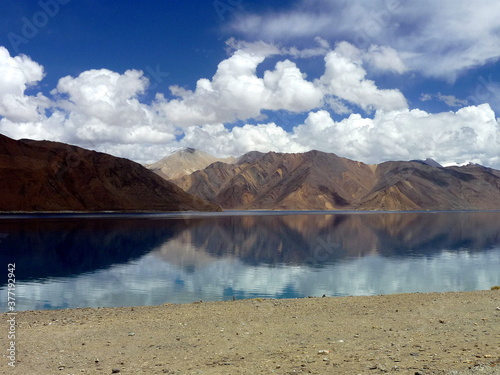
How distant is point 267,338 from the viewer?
11.6 m

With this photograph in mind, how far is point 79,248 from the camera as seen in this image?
4753 centimetres

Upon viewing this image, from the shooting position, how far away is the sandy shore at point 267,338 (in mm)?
8883

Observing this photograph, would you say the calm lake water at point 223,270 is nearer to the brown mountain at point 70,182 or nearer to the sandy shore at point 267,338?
the sandy shore at point 267,338

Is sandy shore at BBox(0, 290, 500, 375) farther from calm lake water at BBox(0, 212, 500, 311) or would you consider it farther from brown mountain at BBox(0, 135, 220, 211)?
brown mountain at BBox(0, 135, 220, 211)

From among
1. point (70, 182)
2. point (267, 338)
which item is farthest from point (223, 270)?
point (70, 182)

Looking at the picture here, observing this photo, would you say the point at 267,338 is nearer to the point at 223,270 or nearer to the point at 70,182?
the point at 223,270

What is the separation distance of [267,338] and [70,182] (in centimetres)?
17581

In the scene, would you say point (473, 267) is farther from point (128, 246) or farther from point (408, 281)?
point (128, 246)

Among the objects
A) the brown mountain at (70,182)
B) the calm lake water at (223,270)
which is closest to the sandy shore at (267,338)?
the calm lake water at (223,270)

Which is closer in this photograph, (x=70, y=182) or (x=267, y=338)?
(x=267, y=338)

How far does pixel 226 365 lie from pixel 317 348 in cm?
251

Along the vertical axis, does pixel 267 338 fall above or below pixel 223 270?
above

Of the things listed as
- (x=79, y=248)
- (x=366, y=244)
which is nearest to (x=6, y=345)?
(x=79, y=248)

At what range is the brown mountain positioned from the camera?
148 meters
